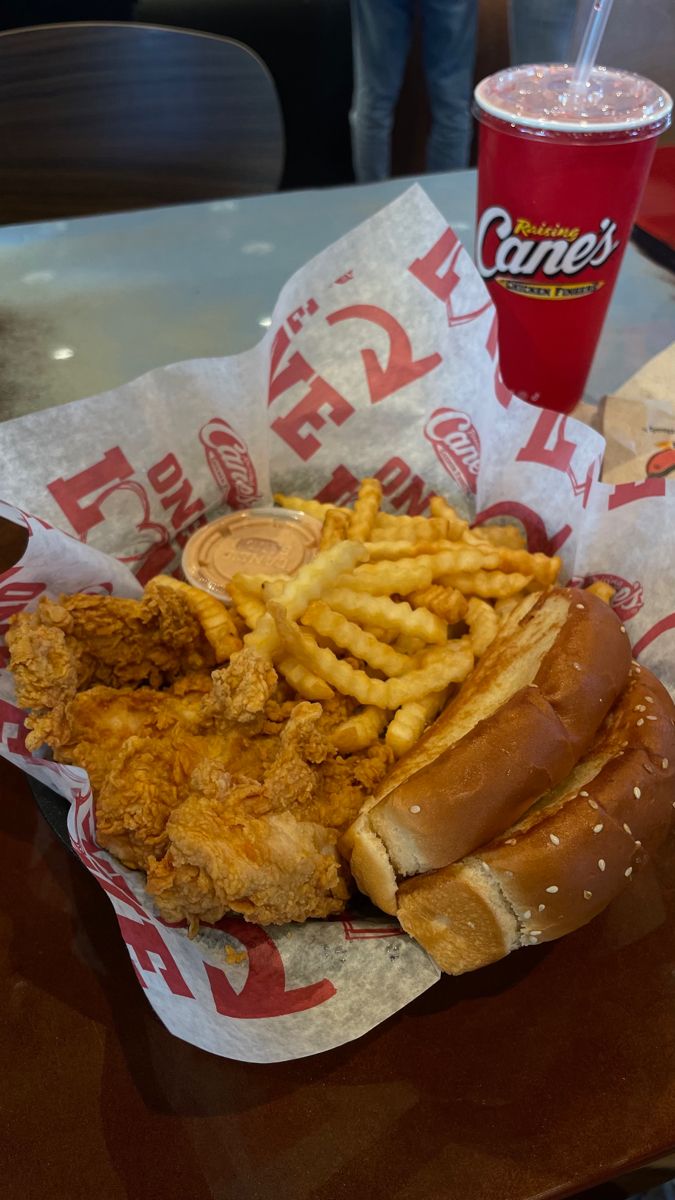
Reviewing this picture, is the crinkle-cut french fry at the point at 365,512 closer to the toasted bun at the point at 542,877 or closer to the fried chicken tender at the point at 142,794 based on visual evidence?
the fried chicken tender at the point at 142,794

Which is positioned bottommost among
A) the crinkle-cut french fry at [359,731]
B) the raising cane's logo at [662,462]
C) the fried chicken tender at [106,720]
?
the fried chicken tender at [106,720]

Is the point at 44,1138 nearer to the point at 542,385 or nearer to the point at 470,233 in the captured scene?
the point at 542,385

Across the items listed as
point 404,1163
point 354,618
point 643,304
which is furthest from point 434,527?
point 643,304

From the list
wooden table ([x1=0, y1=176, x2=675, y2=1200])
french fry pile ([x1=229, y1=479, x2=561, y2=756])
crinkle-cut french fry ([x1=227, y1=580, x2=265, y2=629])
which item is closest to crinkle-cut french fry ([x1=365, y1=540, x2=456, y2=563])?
french fry pile ([x1=229, y1=479, x2=561, y2=756])

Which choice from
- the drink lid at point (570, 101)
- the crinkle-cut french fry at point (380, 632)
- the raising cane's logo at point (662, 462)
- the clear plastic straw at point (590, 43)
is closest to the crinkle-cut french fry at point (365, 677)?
the crinkle-cut french fry at point (380, 632)

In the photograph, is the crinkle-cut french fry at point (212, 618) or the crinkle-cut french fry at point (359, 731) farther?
the crinkle-cut french fry at point (212, 618)

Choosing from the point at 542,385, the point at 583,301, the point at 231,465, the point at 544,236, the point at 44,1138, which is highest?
the point at 544,236
